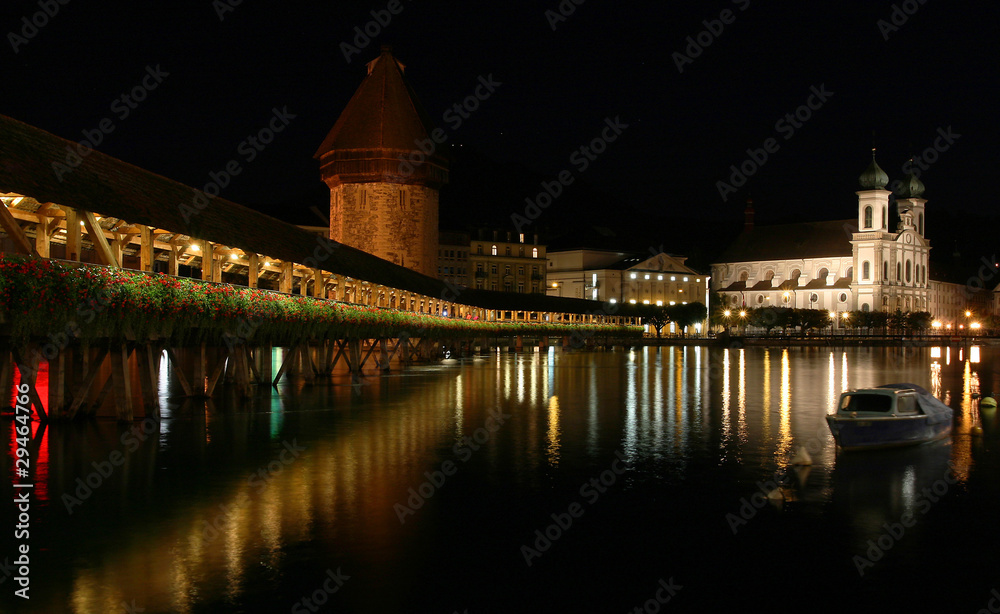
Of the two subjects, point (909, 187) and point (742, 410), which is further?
point (909, 187)

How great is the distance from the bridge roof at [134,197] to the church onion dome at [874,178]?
142946 mm

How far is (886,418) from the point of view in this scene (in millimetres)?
18891

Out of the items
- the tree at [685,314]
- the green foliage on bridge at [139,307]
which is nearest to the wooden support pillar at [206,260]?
the green foliage on bridge at [139,307]

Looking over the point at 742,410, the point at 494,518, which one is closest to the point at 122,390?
the point at 494,518

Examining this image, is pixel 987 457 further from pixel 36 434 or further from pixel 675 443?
pixel 36 434

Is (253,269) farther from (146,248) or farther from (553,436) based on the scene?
(553,436)

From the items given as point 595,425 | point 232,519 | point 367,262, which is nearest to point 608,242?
point 367,262

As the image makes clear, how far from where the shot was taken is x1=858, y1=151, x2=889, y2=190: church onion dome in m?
164

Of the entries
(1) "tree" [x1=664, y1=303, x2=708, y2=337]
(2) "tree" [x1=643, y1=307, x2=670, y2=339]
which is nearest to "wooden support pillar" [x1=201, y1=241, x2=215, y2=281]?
(2) "tree" [x1=643, y1=307, x2=670, y2=339]

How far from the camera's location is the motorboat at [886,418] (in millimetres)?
18578

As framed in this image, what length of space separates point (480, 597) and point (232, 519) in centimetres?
413

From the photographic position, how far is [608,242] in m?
163

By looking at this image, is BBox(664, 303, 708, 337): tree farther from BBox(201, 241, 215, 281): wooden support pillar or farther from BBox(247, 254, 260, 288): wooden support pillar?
BBox(201, 241, 215, 281): wooden support pillar

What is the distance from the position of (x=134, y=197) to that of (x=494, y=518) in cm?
1318
